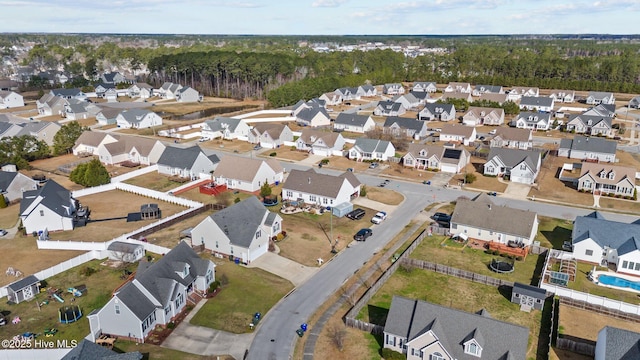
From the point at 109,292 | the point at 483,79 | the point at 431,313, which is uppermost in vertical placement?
the point at 483,79

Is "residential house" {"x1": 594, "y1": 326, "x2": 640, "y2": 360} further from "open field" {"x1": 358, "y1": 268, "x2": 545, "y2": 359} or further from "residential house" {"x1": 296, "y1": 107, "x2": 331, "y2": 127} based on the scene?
"residential house" {"x1": 296, "y1": 107, "x2": 331, "y2": 127}

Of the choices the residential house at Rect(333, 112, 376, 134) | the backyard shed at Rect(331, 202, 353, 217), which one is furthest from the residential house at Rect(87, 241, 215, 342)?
the residential house at Rect(333, 112, 376, 134)

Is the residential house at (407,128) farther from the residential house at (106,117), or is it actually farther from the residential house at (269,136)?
the residential house at (106,117)

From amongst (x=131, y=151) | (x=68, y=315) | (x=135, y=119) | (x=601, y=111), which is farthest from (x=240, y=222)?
(x=601, y=111)

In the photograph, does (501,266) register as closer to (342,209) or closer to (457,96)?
(342,209)

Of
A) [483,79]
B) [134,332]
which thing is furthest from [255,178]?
[483,79]

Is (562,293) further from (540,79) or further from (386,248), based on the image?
(540,79)
